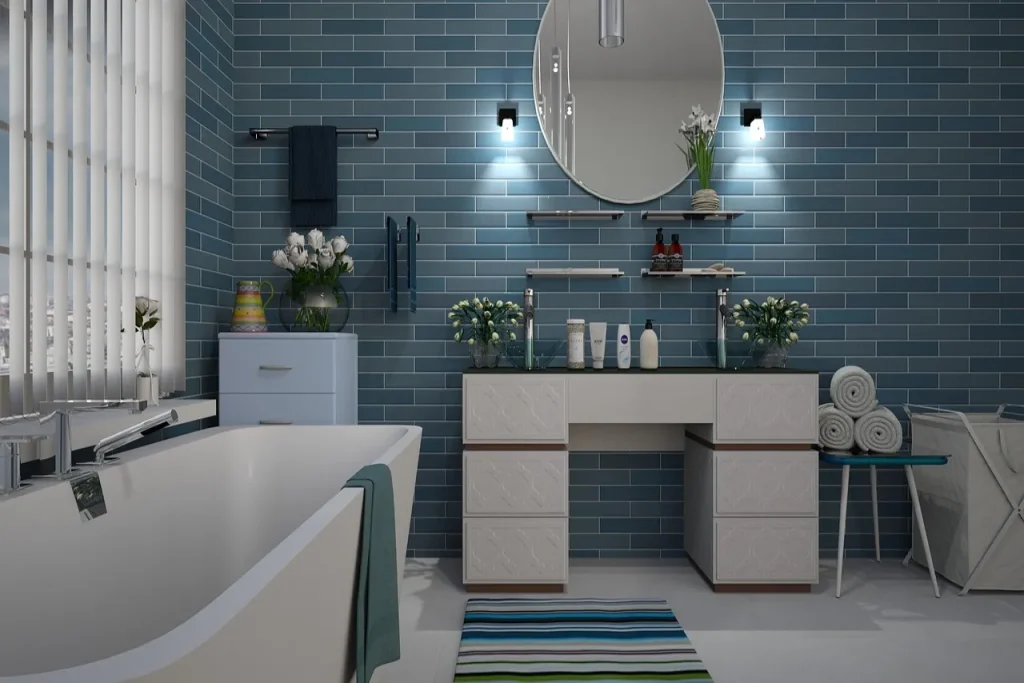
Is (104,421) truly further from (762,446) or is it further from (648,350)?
(762,446)

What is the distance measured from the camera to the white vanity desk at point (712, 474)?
3482 mm

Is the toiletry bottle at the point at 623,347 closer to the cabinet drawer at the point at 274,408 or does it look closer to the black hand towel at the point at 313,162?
the cabinet drawer at the point at 274,408

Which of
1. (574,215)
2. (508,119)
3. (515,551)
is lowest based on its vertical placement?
(515,551)

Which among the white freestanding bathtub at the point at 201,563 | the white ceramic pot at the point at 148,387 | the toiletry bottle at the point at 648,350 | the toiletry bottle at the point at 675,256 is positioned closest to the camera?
the white freestanding bathtub at the point at 201,563

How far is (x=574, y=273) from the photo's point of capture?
155 inches

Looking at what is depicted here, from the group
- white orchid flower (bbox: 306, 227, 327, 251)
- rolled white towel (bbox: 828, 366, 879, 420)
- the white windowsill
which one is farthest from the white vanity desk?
the white windowsill

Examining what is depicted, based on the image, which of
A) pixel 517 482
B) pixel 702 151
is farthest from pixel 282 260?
pixel 702 151

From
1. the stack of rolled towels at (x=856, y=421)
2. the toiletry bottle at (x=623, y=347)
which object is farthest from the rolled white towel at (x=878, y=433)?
the toiletry bottle at (x=623, y=347)

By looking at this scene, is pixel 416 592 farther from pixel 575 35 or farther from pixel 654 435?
pixel 575 35

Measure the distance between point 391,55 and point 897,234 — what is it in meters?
2.92

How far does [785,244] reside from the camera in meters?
4.07

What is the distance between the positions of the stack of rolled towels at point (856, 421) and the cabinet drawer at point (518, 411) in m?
1.27

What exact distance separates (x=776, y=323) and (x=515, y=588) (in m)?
1.86

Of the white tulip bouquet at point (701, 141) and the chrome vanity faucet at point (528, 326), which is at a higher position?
the white tulip bouquet at point (701, 141)
